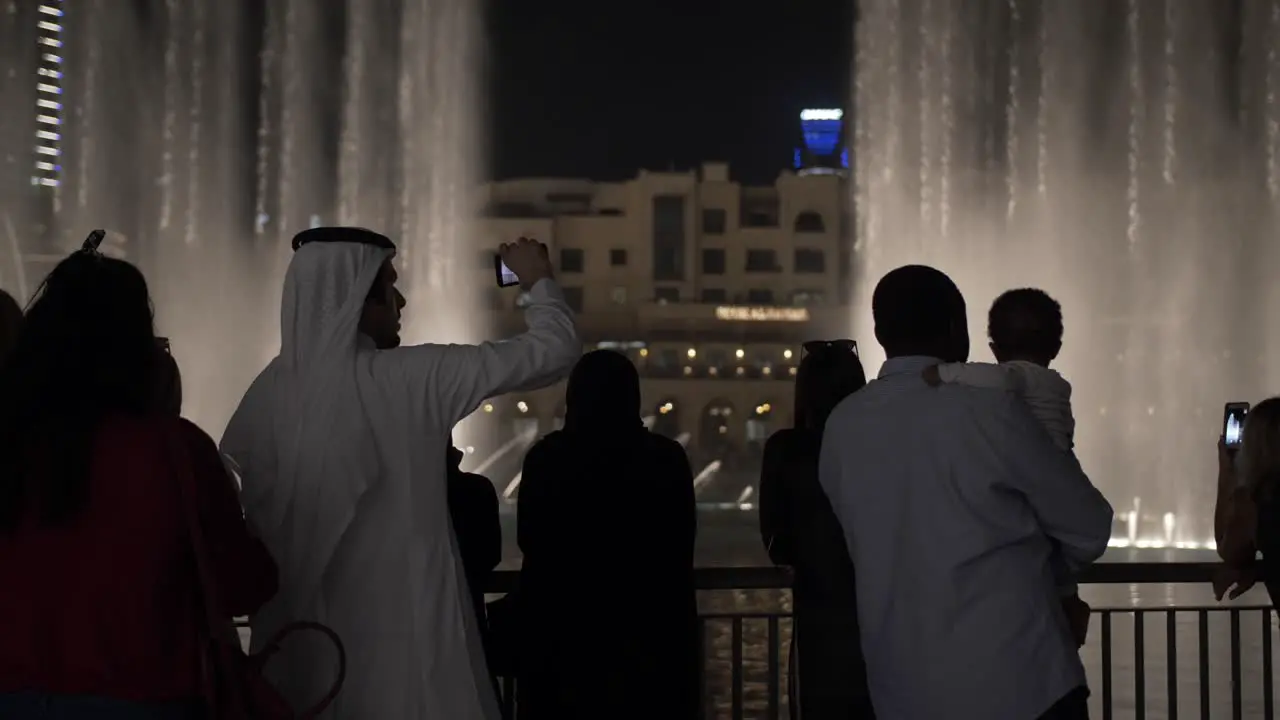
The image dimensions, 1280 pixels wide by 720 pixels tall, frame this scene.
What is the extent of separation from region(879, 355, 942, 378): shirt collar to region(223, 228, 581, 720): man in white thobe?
64cm

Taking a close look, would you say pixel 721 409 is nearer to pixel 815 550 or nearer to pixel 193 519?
pixel 815 550

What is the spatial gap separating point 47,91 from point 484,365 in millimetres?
61370

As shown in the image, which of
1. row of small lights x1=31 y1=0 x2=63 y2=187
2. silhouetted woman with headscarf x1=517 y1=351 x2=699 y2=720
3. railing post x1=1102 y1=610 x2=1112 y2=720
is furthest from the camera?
row of small lights x1=31 y1=0 x2=63 y2=187

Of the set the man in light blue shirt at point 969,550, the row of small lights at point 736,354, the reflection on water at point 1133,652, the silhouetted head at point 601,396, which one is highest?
the row of small lights at point 736,354

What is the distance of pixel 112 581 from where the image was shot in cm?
275

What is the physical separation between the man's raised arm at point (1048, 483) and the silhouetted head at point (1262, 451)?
119 centimetres

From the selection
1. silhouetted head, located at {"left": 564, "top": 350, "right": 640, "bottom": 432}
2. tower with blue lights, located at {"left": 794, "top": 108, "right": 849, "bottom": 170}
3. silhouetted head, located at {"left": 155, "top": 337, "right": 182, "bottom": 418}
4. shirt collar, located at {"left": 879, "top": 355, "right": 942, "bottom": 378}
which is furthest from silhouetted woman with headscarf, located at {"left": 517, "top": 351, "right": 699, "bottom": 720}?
tower with blue lights, located at {"left": 794, "top": 108, "right": 849, "bottom": 170}

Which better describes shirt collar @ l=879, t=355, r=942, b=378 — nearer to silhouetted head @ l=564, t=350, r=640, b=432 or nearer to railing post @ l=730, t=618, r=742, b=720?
silhouetted head @ l=564, t=350, r=640, b=432

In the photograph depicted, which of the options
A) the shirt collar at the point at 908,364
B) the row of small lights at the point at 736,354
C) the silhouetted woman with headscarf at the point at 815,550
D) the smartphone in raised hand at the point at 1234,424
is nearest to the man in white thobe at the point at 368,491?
the shirt collar at the point at 908,364

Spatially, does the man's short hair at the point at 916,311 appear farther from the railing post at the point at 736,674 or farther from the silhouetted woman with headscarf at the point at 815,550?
the railing post at the point at 736,674

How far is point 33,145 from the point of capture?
160ft

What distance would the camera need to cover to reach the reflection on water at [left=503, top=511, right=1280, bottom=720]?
9906mm

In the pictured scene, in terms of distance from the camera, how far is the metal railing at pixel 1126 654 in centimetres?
480

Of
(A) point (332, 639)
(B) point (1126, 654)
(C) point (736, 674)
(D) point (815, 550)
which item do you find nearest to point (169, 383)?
(A) point (332, 639)
